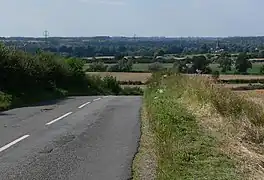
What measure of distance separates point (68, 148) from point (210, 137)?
3.09 meters

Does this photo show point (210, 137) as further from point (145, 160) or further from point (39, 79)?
point (39, 79)

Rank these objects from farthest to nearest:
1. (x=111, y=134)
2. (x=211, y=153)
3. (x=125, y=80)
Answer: (x=125, y=80)
(x=111, y=134)
(x=211, y=153)

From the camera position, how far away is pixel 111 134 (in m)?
14.1

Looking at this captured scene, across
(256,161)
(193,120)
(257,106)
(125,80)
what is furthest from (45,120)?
(125,80)

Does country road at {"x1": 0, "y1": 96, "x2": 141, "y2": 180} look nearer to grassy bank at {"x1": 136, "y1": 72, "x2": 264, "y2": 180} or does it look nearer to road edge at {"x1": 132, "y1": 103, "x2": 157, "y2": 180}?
road edge at {"x1": 132, "y1": 103, "x2": 157, "y2": 180}

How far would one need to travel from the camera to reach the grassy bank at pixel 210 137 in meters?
8.10

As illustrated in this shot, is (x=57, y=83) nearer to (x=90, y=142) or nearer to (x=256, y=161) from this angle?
(x=90, y=142)

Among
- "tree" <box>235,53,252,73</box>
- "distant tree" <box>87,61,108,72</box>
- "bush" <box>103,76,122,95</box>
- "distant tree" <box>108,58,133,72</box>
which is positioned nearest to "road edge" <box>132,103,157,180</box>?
"bush" <box>103,76,122,95</box>

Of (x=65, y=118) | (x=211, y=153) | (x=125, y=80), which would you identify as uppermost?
(x=211, y=153)

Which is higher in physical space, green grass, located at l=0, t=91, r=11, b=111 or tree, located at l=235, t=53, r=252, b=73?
green grass, located at l=0, t=91, r=11, b=111

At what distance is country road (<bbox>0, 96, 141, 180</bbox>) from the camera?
28.7 feet

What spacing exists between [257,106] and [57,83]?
3552cm

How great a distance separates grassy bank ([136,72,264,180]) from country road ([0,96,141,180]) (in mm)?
803

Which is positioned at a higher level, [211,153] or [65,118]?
[211,153]
